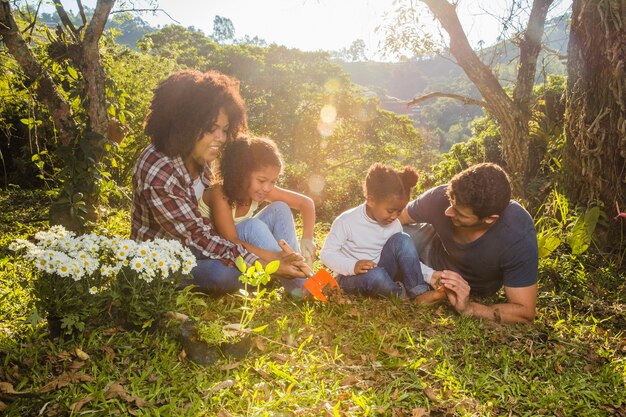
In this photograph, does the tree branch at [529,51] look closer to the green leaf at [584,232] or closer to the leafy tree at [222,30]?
the green leaf at [584,232]

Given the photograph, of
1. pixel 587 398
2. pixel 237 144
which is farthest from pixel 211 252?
pixel 587 398

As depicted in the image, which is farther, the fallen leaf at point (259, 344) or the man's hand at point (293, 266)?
the man's hand at point (293, 266)

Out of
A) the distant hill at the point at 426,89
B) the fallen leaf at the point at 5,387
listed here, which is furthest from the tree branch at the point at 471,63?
the distant hill at the point at 426,89

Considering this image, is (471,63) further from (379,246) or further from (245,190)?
(245,190)

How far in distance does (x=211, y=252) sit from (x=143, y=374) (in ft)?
2.94

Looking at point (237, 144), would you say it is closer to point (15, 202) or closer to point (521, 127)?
point (521, 127)

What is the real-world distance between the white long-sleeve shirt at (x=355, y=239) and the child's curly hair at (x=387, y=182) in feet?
0.74

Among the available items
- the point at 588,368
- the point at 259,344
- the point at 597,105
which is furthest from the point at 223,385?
the point at 597,105

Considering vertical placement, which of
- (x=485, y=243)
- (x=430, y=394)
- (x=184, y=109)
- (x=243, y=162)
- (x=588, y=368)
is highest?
(x=184, y=109)

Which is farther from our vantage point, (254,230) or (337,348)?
(254,230)

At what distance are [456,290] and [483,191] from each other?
0.70 metres

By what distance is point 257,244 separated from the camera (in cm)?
319

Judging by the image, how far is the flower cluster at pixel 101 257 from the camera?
6.85 ft

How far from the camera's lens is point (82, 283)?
219cm
